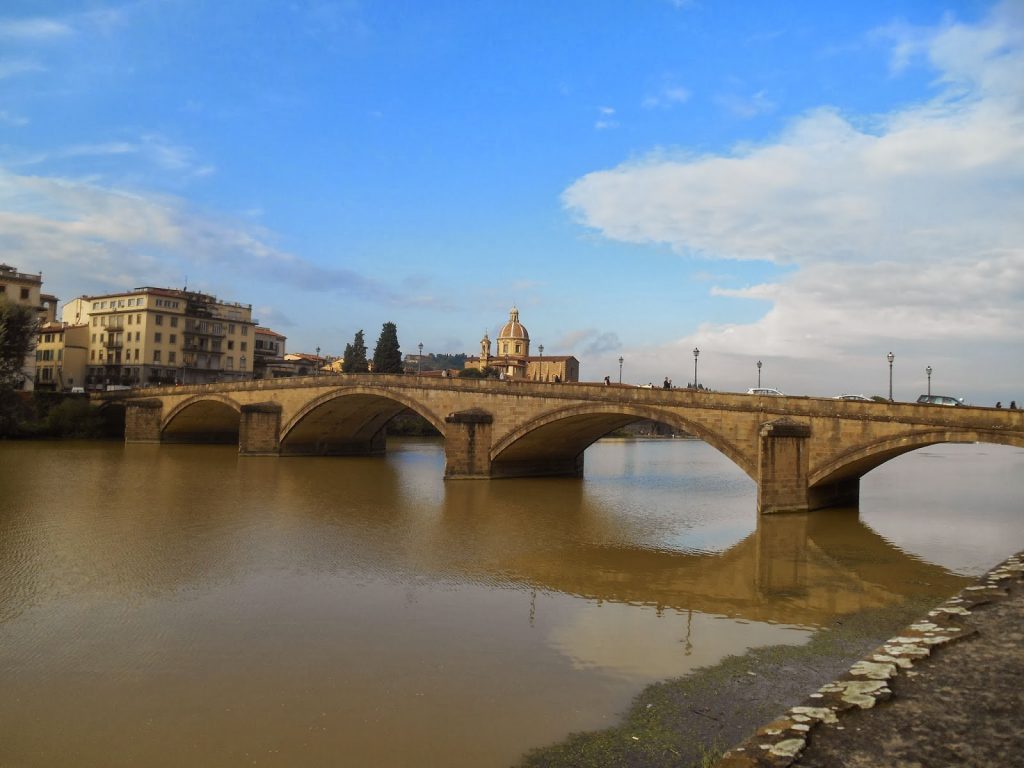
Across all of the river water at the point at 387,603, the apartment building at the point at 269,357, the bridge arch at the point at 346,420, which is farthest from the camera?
the apartment building at the point at 269,357

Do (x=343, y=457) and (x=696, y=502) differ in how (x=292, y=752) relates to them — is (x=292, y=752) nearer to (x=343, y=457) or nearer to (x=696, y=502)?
(x=696, y=502)

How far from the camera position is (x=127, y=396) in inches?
2143

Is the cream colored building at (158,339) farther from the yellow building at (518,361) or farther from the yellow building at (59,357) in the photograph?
the yellow building at (518,361)

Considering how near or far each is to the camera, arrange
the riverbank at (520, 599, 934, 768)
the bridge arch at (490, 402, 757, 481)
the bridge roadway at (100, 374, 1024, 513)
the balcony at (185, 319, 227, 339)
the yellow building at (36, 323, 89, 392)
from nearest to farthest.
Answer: the riverbank at (520, 599, 934, 768), the bridge roadway at (100, 374, 1024, 513), the bridge arch at (490, 402, 757, 481), the yellow building at (36, 323, 89, 392), the balcony at (185, 319, 227, 339)

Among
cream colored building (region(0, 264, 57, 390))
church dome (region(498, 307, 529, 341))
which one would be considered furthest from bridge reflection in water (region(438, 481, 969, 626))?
church dome (region(498, 307, 529, 341))

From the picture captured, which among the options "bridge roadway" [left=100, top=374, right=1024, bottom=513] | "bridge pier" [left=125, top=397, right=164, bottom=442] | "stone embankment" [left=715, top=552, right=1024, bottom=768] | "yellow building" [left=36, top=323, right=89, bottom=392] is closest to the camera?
"stone embankment" [left=715, top=552, right=1024, bottom=768]

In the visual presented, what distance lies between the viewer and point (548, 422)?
31641 mm

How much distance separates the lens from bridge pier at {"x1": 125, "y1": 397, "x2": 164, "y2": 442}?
167 ft

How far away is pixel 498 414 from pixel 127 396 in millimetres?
35324

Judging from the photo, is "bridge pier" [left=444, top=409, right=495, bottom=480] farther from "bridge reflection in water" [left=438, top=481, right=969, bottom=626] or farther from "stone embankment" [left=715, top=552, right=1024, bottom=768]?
"stone embankment" [left=715, top=552, right=1024, bottom=768]

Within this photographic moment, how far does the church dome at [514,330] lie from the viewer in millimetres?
115919

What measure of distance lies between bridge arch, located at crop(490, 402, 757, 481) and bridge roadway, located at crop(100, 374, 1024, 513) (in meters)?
0.06

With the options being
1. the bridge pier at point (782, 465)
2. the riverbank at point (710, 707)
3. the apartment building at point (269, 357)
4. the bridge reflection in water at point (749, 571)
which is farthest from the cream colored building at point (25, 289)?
the riverbank at point (710, 707)

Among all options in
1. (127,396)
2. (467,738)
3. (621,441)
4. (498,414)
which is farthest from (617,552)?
(621,441)
